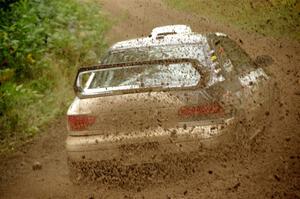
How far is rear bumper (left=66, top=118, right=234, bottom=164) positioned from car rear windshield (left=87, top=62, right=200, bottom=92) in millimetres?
462

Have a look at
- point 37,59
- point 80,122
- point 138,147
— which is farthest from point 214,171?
point 37,59

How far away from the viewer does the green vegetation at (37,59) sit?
328 inches

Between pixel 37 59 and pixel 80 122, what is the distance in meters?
5.39

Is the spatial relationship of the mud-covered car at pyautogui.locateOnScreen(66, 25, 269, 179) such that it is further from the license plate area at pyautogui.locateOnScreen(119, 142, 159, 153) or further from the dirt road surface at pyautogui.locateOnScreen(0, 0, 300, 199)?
the dirt road surface at pyautogui.locateOnScreen(0, 0, 300, 199)

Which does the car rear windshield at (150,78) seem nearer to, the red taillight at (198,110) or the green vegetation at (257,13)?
the red taillight at (198,110)

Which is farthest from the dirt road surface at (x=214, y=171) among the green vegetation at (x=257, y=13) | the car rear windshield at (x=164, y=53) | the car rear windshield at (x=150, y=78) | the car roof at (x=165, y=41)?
the green vegetation at (x=257, y=13)

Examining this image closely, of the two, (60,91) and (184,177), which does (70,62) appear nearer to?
(60,91)

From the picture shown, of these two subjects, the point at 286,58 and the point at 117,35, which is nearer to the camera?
the point at 286,58

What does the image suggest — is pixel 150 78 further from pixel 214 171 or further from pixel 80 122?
pixel 214 171

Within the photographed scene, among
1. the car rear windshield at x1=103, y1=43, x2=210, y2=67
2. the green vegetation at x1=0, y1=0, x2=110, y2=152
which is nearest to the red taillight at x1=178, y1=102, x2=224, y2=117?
the car rear windshield at x1=103, y1=43, x2=210, y2=67

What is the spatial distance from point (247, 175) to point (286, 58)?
7.01 meters

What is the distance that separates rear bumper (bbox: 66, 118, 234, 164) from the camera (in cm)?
492

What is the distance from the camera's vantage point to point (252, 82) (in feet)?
20.2

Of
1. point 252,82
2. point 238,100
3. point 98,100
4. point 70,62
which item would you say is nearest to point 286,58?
point 70,62
